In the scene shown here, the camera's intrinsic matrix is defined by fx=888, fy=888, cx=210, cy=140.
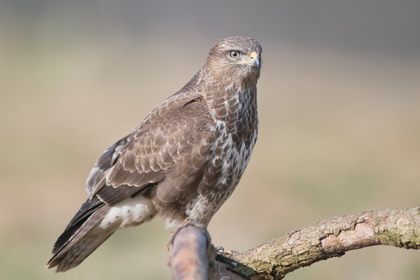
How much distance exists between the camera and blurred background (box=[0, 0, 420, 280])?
28.1 feet

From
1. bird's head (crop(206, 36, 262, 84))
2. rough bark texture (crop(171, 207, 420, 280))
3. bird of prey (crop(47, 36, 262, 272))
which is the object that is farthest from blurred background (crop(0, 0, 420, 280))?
rough bark texture (crop(171, 207, 420, 280))

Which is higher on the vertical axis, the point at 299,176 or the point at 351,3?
the point at 351,3

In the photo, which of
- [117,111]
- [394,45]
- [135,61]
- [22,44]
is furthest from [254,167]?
[394,45]

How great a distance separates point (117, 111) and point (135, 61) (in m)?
2.96

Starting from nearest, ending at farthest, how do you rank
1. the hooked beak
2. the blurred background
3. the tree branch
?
the tree branch
the hooked beak
the blurred background

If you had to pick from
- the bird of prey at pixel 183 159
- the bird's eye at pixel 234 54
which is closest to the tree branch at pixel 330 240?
the bird of prey at pixel 183 159

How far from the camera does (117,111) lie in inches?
485

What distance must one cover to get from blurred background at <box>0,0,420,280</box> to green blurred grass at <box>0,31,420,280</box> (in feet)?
0.08

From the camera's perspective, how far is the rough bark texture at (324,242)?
4.08 m

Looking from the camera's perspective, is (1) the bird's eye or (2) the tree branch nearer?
(2) the tree branch

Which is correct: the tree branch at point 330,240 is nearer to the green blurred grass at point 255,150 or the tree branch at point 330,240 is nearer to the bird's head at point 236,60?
the bird's head at point 236,60

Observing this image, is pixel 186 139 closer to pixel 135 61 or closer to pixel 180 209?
pixel 180 209

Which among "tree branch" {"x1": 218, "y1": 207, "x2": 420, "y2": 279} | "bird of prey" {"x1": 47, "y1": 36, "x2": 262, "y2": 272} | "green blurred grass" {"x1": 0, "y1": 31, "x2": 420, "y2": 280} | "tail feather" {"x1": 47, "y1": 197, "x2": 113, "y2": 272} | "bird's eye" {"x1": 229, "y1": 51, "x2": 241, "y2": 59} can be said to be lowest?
"tree branch" {"x1": 218, "y1": 207, "x2": 420, "y2": 279}

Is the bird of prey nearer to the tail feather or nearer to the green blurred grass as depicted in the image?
the tail feather
